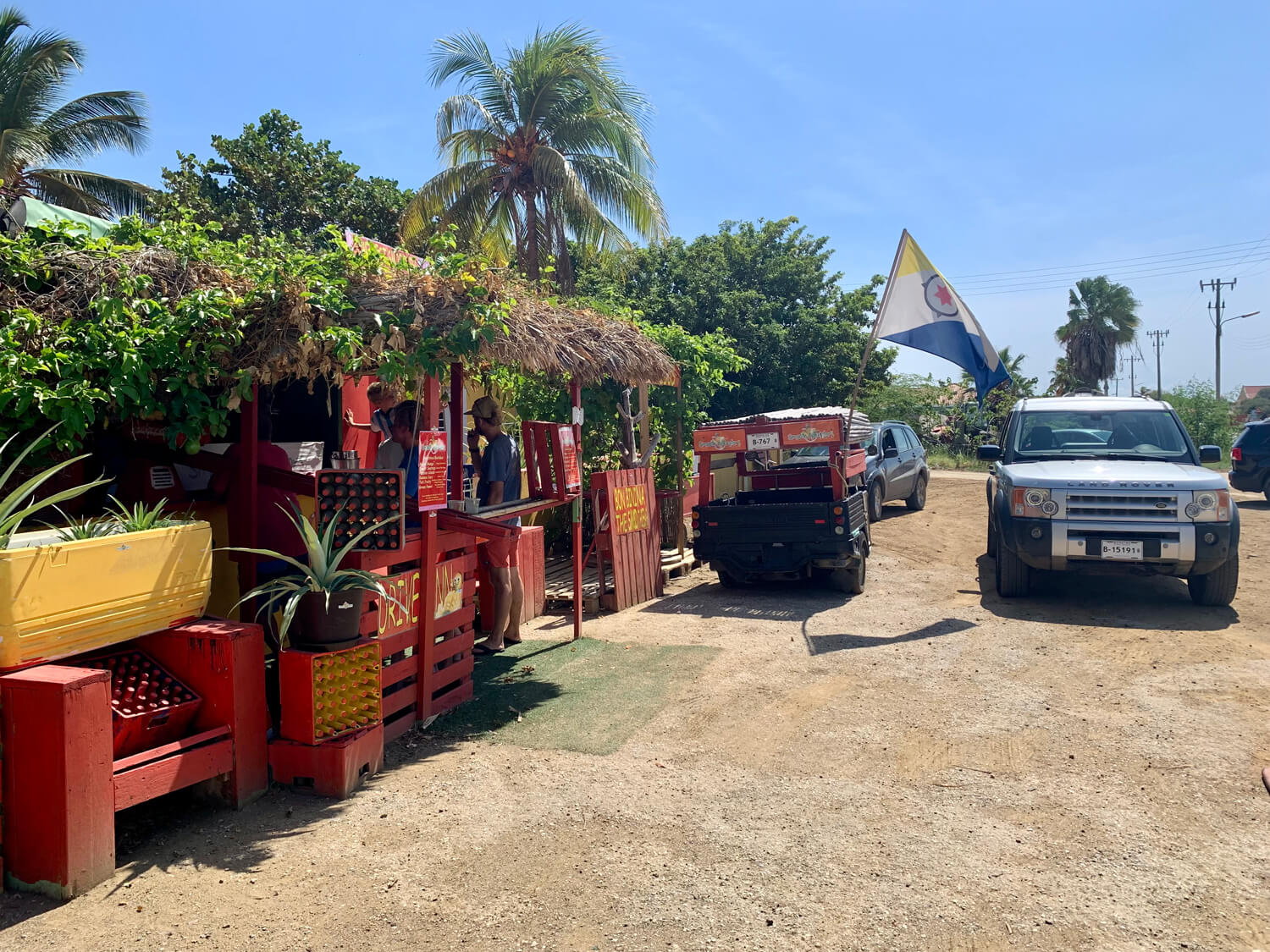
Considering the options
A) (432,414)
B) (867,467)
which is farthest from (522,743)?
(867,467)

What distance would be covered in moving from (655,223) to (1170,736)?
14.7 meters

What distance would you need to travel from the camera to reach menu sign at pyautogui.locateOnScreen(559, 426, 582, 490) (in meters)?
7.11

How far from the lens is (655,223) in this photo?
58.3ft

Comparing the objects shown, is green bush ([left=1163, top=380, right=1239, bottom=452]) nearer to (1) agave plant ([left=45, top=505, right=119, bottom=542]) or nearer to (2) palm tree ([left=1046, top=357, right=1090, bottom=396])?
(2) palm tree ([left=1046, top=357, right=1090, bottom=396])

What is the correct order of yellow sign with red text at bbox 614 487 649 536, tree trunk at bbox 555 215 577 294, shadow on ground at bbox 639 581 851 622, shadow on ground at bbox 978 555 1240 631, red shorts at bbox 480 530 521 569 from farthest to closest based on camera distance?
1. tree trunk at bbox 555 215 577 294
2. yellow sign with red text at bbox 614 487 649 536
3. shadow on ground at bbox 639 581 851 622
4. shadow on ground at bbox 978 555 1240 631
5. red shorts at bbox 480 530 521 569

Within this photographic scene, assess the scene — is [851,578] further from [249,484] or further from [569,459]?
[249,484]

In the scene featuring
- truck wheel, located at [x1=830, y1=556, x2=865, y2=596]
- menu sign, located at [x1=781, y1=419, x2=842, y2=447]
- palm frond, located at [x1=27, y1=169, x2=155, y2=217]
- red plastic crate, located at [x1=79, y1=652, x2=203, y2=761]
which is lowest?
truck wheel, located at [x1=830, y1=556, x2=865, y2=596]

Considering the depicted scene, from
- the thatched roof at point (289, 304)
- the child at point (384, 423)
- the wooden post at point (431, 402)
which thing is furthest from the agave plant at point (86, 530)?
the child at point (384, 423)

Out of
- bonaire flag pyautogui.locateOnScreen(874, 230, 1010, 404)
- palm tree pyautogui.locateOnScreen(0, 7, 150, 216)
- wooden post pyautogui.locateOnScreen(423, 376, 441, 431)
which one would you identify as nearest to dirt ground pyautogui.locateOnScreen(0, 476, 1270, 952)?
wooden post pyautogui.locateOnScreen(423, 376, 441, 431)

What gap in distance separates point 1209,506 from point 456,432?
643cm

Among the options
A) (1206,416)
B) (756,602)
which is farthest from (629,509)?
(1206,416)

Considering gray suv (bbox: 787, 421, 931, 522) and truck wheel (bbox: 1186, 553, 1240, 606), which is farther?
gray suv (bbox: 787, 421, 931, 522)

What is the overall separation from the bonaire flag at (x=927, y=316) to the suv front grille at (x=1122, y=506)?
1.77 meters

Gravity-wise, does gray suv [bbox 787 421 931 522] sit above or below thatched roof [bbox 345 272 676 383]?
below
